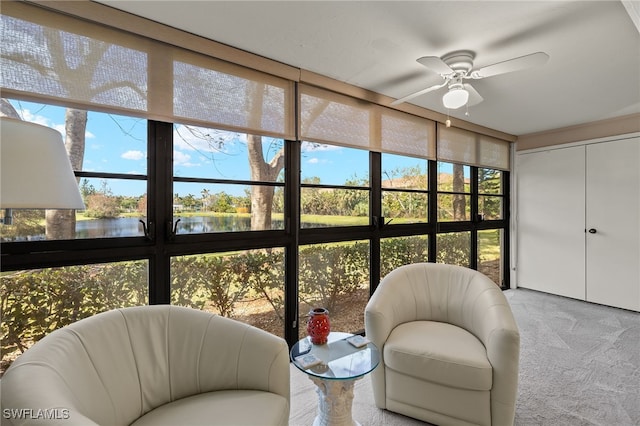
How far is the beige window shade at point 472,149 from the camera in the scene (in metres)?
3.78

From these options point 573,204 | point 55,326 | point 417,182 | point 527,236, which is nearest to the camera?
point 55,326

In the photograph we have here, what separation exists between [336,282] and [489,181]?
304 cm

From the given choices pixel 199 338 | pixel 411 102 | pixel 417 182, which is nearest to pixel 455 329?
pixel 199 338

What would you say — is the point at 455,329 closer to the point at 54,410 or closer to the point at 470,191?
the point at 54,410

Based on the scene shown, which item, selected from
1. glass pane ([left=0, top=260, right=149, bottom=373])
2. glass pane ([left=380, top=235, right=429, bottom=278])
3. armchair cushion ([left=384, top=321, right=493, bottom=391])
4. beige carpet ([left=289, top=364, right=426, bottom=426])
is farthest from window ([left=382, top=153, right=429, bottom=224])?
glass pane ([left=0, top=260, right=149, bottom=373])

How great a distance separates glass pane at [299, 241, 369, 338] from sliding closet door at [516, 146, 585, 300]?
3.02 meters

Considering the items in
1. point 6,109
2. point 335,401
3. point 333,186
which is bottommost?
point 335,401

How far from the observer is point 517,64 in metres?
1.86

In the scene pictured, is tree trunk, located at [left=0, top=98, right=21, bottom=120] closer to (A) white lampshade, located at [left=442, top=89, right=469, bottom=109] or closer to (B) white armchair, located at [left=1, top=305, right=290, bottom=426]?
(B) white armchair, located at [left=1, top=305, right=290, bottom=426]

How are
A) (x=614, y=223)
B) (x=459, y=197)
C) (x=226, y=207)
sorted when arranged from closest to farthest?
(x=226, y=207)
(x=614, y=223)
(x=459, y=197)

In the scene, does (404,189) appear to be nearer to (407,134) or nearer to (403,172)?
(403,172)

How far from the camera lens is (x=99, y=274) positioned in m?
1.91

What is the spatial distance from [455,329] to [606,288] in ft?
10.6

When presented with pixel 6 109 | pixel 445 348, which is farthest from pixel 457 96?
pixel 6 109
